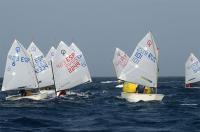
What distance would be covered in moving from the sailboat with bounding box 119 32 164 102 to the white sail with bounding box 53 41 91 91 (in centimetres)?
966

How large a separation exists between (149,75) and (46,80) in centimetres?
2277

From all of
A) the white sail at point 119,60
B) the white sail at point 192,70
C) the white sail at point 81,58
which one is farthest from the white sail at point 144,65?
the white sail at point 192,70

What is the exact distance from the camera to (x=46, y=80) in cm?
8419

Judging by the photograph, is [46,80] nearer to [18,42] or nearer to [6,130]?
[18,42]

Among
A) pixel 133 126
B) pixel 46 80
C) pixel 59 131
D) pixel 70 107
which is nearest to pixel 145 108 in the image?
pixel 70 107

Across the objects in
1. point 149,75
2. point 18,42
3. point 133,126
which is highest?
point 18,42

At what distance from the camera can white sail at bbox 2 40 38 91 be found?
68.6m

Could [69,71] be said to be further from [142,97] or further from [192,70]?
[192,70]

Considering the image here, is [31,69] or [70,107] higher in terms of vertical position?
[31,69]

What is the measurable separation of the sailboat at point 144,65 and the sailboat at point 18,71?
10.0m

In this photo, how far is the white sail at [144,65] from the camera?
64.7 m

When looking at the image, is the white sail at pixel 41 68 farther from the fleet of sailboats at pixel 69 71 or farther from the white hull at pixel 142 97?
the white hull at pixel 142 97

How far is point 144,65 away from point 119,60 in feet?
164

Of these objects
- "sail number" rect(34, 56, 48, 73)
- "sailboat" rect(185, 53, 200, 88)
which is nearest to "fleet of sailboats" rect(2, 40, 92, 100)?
"sail number" rect(34, 56, 48, 73)
